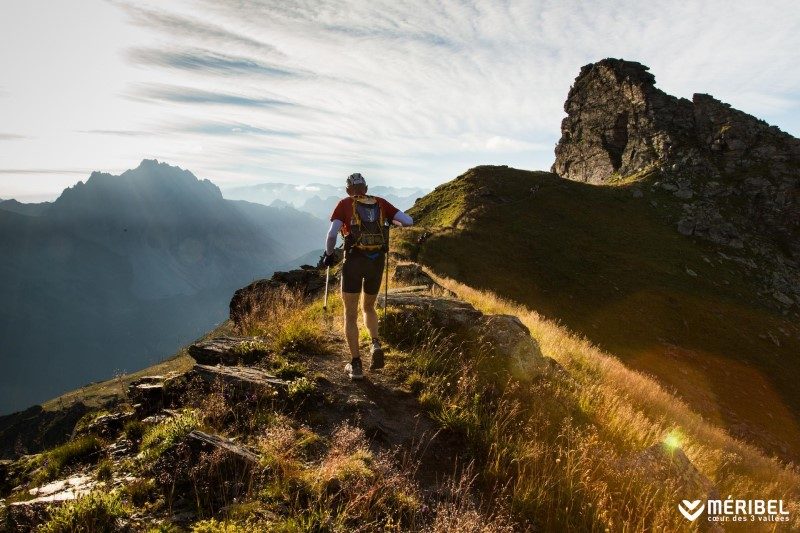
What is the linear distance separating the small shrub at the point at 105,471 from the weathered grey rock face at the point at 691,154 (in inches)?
3202

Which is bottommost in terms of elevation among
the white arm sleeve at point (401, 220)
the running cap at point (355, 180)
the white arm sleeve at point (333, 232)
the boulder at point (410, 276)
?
the boulder at point (410, 276)

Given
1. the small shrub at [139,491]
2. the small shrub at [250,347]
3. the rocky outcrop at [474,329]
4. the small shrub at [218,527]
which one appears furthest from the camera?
the rocky outcrop at [474,329]

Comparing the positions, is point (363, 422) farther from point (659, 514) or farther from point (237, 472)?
point (659, 514)

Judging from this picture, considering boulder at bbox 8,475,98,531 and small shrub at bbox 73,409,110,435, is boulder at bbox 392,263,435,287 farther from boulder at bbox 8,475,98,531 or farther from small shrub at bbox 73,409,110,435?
boulder at bbox 8,475,98,531

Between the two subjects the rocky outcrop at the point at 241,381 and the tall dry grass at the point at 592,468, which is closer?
the tall dry grass at the point at 592,468

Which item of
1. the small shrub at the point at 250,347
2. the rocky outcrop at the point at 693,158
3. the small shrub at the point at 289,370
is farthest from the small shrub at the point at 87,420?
the rocky outcrop at the point at 693,158

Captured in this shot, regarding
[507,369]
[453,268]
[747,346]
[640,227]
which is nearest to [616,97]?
[640,227]

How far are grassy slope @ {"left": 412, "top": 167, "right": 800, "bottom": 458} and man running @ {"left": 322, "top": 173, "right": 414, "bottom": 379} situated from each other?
33928 mm

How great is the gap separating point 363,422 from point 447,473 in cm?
150

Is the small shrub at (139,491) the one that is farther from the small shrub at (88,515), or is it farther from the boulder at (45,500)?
the boulder at (45,500)

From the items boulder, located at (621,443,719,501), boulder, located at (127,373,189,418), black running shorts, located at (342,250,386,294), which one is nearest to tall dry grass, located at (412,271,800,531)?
boulder, located at (621,443,719,501)

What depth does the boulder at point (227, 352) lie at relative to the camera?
7895 millimetres

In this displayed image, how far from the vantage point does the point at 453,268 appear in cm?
4409

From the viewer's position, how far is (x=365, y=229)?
8.04m
